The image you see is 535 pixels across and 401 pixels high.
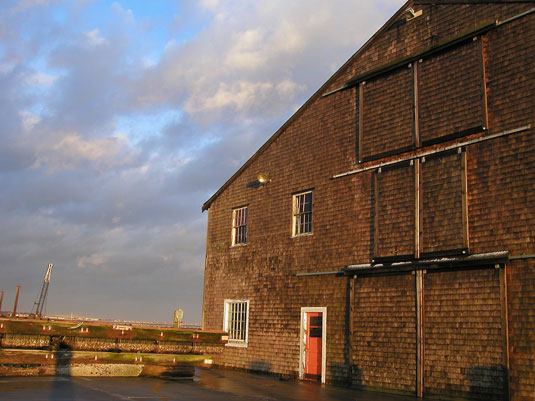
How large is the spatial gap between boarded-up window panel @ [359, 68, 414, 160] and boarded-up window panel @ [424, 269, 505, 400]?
4.13m

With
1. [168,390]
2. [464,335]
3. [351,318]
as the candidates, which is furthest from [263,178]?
[464,335]

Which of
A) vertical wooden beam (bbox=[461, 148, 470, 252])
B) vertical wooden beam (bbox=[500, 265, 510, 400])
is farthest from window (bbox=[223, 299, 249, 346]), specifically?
vertical wooden beam (bbox=[500, 265, 510, 400])

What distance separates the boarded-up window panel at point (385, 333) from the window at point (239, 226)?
6604 mm

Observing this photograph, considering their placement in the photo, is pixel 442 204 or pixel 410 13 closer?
pixel 442 204

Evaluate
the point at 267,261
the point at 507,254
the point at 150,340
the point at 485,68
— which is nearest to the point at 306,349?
the point at 267,261

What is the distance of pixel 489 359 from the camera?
1230cm

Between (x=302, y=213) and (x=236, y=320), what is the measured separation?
521cm

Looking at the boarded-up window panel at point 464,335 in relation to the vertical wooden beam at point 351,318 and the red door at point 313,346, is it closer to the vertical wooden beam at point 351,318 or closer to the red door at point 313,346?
the vertical wooden beam at point 351,318

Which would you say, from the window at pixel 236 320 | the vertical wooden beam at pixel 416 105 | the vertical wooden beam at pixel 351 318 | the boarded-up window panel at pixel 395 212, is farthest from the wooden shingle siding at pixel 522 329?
the window at pixel 236 320

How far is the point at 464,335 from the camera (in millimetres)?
12938

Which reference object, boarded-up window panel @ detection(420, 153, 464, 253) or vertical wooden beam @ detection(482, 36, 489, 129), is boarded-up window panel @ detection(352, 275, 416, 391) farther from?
vertical wooden beam @ detection(482, 36, 489, 129)

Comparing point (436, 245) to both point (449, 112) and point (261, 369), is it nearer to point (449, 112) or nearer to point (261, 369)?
point (449, 112)

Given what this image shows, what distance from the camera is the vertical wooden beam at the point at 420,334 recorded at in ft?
44.4

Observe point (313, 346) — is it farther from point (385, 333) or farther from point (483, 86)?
point (483, 86)
